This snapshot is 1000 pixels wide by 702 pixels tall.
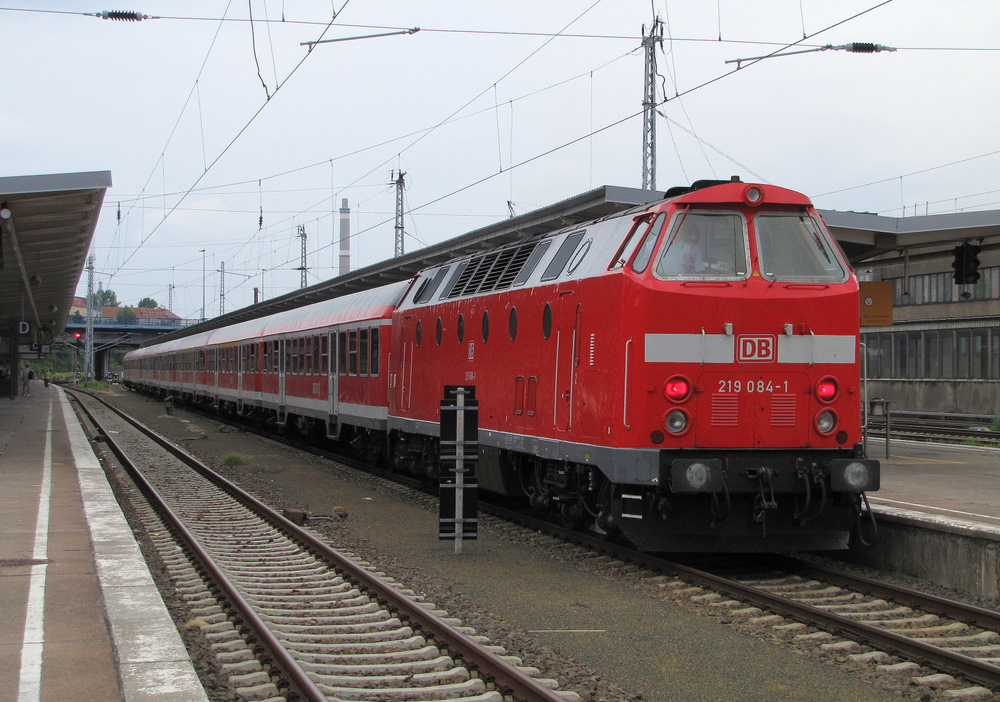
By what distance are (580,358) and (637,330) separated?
40.3 inches

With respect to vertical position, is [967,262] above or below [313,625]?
above

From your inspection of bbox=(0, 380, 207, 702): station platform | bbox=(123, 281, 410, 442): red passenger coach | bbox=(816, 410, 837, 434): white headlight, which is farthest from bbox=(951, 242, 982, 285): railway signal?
bbox=(0, 380, 207, 702): station platform

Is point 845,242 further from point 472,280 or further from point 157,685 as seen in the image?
point 157,685

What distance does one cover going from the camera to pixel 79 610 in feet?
23.6

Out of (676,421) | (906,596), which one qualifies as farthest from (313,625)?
(906,596)

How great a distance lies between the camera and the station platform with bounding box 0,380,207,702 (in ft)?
17.9

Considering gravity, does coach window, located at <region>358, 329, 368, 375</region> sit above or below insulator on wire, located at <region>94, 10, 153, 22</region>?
below

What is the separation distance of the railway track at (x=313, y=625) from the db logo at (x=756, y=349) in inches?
133

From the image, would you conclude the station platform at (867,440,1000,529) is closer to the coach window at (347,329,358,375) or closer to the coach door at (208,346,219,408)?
the coach window at (347,329,358,375)

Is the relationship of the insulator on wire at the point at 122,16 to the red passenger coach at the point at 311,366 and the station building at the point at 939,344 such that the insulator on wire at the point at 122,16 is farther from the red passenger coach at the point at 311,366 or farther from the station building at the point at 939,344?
the station building at the point at 939,344

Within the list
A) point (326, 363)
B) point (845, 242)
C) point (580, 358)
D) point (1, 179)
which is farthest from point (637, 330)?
point (326, 363)

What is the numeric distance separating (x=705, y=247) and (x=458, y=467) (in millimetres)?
3367

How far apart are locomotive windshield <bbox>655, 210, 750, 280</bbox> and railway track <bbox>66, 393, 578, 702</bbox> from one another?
3589 mm

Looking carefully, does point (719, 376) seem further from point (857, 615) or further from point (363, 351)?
point (363, 351)
